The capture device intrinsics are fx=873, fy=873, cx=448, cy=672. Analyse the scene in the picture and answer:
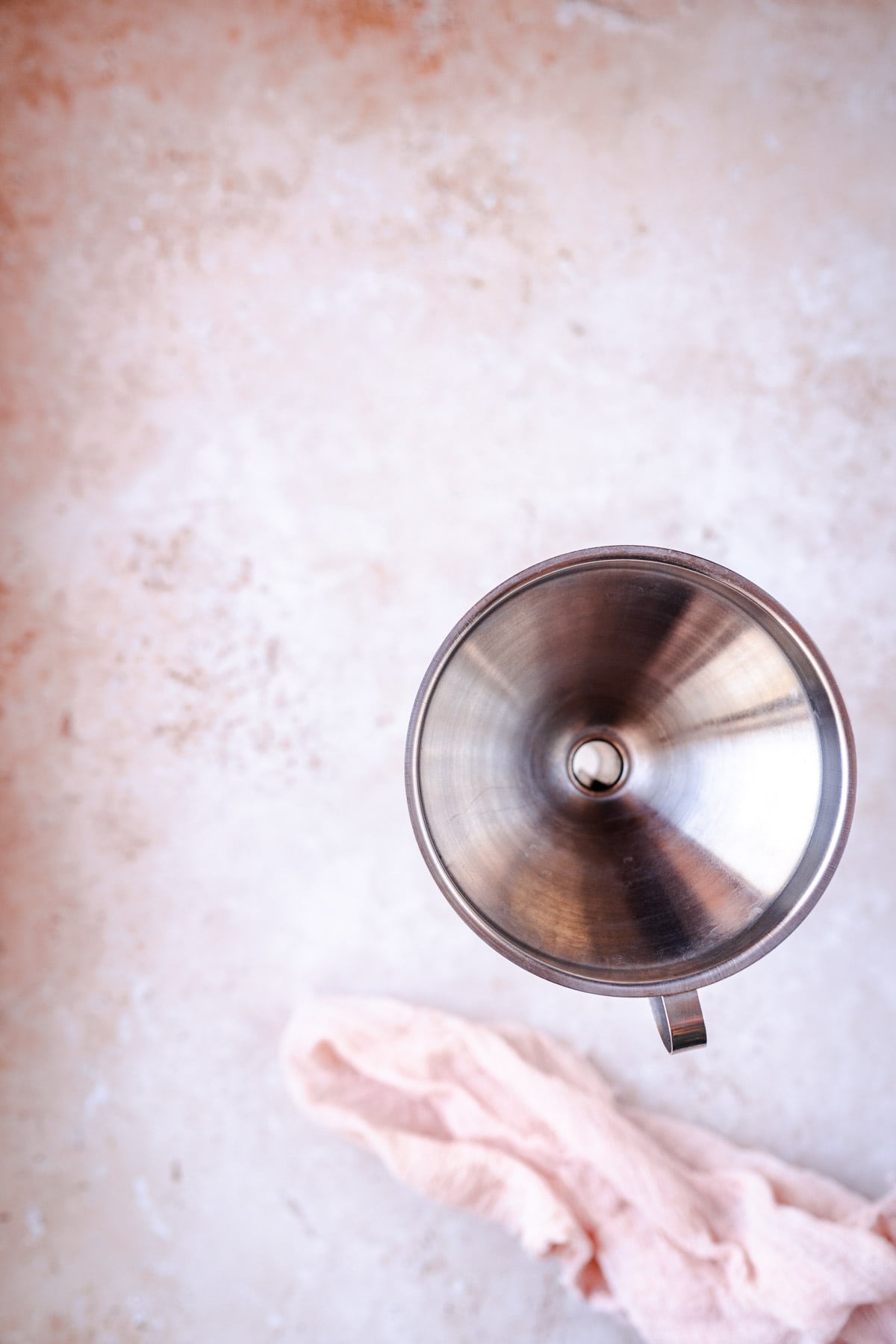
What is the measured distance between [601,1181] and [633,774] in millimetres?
756

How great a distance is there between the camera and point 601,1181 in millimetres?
1338

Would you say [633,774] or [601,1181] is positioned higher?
[633,774]

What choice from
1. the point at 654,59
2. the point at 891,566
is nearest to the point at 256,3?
the point at 654,59

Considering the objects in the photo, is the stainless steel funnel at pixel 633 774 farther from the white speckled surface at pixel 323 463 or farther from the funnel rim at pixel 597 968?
the white speckled surface at pixel 323 463

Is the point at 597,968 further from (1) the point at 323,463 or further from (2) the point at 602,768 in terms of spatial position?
(1) the point at 323,463

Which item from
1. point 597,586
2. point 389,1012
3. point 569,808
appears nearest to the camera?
point 597,586

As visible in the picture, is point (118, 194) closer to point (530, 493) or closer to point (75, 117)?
point (75, 117)

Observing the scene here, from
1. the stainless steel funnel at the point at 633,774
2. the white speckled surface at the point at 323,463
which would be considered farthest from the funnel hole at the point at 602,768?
the white speckled surface at the point at 323,463

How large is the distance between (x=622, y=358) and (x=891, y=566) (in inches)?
22.3

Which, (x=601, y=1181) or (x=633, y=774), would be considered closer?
(x=633, y=774)

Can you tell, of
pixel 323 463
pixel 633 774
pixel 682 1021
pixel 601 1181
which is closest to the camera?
pixel 682 1021

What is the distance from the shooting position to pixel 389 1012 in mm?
1420

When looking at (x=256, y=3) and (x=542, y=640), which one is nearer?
(x=542, y=640)

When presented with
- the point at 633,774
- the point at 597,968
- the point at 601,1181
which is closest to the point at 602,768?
the point at 633,774
